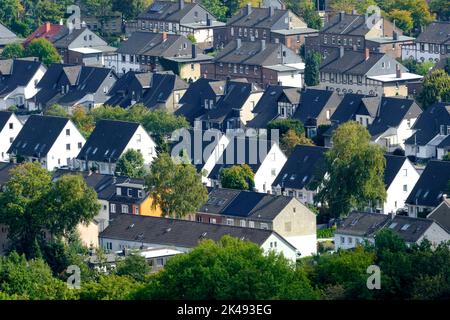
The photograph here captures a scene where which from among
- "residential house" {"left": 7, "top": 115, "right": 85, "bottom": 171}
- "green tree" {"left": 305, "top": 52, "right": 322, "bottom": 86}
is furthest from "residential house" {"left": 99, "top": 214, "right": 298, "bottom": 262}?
"green tree" {"left": 305, "top": 52, "right": 322, "bottom": 86}

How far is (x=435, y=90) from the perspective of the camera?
72.8m

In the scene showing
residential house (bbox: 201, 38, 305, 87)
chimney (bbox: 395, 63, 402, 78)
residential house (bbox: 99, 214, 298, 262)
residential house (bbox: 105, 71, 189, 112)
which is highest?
residential house (bbox: 201, 38, 305, 87)

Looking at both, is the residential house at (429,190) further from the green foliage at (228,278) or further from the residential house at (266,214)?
the green foliage at (228,278)

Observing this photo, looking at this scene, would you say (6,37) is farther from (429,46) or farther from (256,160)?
(256,160)

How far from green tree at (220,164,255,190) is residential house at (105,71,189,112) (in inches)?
627

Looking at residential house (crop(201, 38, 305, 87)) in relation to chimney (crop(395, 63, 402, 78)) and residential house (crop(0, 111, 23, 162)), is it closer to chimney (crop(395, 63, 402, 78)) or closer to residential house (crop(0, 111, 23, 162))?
chimney (crop(395, 63, 402, 78))

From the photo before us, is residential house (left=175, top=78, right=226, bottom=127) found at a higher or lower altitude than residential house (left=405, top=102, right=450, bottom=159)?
higher

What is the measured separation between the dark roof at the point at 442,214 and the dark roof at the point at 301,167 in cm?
652

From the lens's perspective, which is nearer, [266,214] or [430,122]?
[266,214]

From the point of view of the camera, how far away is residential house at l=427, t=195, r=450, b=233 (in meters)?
53.2

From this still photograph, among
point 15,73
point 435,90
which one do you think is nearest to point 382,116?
point 435,90

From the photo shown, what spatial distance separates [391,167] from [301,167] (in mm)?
3200

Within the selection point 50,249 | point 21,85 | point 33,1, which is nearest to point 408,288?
point 50,249

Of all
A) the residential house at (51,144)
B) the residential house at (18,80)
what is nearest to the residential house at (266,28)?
the residential house at (18,80)
